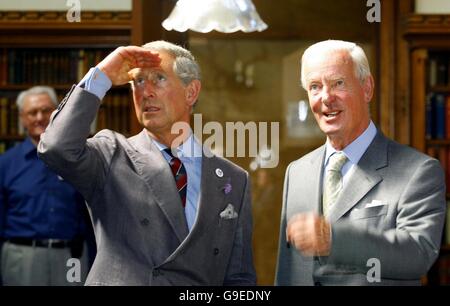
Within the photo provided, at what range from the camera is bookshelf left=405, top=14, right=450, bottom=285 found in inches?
176

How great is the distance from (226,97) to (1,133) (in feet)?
4.17

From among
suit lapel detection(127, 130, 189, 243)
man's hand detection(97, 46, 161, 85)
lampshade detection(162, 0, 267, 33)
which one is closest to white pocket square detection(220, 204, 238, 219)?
suit lapel detection(127, 130, 189, 243)

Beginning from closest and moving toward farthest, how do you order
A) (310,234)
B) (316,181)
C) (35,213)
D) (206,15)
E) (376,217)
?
(310,234) → (376,217) → (316,181) → (206,15) → (35,213)

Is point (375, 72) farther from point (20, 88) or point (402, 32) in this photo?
point (20, 88)

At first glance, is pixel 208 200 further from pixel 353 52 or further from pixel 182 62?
pixel 353 52

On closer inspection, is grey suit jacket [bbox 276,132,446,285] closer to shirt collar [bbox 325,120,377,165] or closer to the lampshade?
shirt collar [bbox 325,120,377,165]

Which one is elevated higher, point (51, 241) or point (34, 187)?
point (34, 187)

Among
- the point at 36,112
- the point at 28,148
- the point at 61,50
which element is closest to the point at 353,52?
the point at 36,112

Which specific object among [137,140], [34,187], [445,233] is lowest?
[445,233]

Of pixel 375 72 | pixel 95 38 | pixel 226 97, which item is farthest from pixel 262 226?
pixel 95 38

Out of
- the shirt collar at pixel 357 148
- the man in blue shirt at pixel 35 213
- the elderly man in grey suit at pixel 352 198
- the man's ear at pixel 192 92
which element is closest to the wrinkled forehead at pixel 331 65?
the elderly man in grey suit at pixel 352 198

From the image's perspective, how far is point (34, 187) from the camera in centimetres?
412

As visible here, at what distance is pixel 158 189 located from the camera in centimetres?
224

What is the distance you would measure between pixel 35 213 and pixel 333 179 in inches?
83.8
